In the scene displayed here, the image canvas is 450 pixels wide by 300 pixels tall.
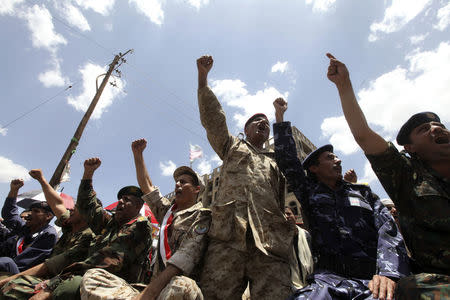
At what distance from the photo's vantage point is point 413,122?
6.27 feet

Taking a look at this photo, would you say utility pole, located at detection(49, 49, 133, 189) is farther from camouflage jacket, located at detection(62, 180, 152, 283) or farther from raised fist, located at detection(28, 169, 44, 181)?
camouflage jacket, located at detection(62, 180, 152, 283)

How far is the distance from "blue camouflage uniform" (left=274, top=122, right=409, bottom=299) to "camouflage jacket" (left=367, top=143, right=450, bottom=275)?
6.6 inches

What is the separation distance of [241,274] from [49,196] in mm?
3991

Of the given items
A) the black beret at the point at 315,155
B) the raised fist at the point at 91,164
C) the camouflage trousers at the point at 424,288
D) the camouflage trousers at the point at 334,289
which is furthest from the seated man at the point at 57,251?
the camouflage trousers at the point at 424,288

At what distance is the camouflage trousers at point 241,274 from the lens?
74.6 inches

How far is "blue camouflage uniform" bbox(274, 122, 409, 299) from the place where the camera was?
1.57 m

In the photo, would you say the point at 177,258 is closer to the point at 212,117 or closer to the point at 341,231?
the point at 341,231

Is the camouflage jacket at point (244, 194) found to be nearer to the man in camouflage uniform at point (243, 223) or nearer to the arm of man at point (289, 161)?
the man in camouflage uniform at point (243, 223)

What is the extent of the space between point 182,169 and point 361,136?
2.17m

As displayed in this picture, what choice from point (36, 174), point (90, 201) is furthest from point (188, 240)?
point (36, 174)

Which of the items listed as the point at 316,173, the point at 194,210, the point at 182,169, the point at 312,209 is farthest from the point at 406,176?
the point at 182,169

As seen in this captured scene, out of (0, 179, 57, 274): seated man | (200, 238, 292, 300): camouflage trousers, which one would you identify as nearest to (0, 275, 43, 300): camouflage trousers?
(0, 179, 57, 274): seated man

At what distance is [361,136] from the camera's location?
169 centimetres

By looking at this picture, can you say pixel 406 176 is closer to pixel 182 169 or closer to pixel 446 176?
pixel 446 176
